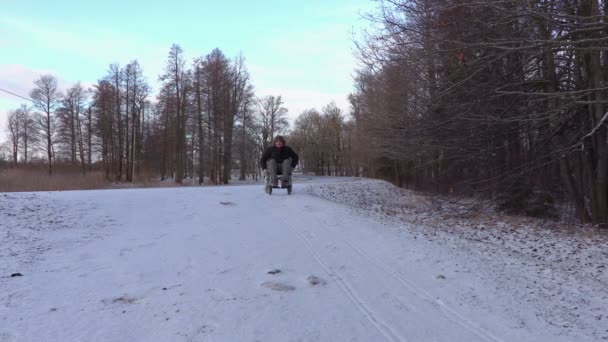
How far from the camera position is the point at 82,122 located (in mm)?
55406

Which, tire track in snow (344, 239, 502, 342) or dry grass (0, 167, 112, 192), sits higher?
dry grass (0, 167, 112, 192)

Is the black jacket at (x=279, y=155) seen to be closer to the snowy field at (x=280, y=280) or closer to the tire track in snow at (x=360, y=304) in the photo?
the snowy field at (x=280, y=280)

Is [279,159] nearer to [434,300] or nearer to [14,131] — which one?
[434,300]

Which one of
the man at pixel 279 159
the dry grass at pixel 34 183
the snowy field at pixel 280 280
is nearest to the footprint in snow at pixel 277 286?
the snowy field at pixel 280 280

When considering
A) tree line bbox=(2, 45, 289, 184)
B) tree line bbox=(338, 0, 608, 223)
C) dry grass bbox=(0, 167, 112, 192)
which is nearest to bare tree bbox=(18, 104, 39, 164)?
tree line bbox=(2, 45, 289, 184)

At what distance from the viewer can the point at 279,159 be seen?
45.4ft

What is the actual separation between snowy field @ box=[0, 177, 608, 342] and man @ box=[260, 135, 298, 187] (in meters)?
4.52

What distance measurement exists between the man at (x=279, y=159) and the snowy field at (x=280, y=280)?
4520mm

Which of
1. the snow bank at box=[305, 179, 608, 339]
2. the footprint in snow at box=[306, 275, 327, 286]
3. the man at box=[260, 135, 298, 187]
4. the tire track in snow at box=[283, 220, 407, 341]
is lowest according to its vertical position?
the snow bank at box=[305, 179, 608, 339]

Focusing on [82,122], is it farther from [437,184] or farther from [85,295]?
[85,295]

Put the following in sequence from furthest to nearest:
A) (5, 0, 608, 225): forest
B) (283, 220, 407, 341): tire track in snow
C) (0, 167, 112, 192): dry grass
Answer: (0, 167, 112, 192): dry grass < (5, 0, 608, 225): forest < (283, 220, 407, 341): tire track in snow

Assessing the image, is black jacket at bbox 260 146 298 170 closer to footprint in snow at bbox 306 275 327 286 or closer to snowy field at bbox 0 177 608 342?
snowy field at bbox 0 177 608 342

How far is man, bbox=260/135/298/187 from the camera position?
45.0 ft

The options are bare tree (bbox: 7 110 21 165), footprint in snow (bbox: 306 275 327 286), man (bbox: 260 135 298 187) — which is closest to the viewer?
footprint in snow (bbox: 306 275 327 286)
